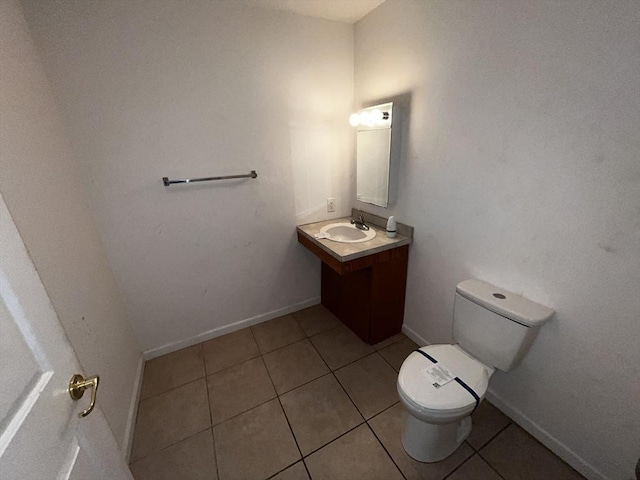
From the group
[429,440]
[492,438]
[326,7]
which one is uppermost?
[326,7]

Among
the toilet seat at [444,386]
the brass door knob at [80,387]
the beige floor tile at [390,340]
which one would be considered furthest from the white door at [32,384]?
the beige floor tile at [390,340]

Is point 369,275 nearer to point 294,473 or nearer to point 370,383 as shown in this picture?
point 370,383

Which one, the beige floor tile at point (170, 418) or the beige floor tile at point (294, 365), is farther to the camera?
the beige floor tile at point (294, 365)

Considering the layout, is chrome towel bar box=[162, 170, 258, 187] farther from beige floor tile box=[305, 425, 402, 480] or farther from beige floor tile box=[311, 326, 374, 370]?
beige floor tile box=[305, 425, 402, 480]

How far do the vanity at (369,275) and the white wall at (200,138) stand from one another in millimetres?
365

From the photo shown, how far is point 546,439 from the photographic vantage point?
126cm

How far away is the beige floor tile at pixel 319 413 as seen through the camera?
1352 mm

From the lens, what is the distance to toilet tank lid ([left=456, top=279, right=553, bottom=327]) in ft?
3.67

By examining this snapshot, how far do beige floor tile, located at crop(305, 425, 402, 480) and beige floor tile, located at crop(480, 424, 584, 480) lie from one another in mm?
467

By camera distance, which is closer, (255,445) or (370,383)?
(255,445)

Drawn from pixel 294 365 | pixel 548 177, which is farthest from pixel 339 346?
pixel 548 177

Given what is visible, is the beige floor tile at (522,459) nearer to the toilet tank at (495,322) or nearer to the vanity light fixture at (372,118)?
the toilet tank at (495,322)

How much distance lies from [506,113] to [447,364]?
1.15 meters

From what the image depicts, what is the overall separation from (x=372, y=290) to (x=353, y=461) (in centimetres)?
89
